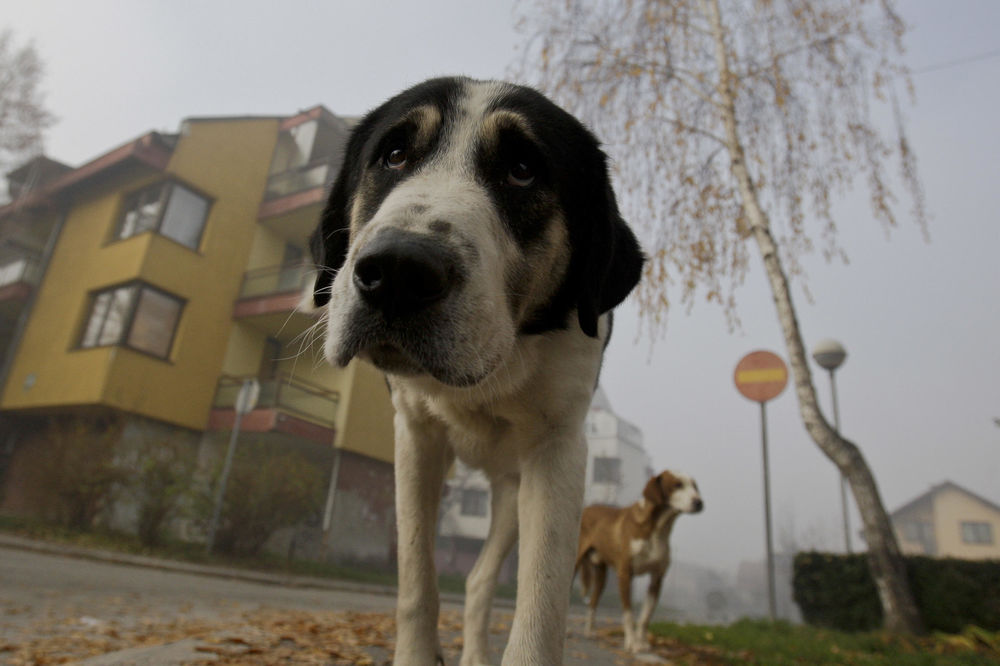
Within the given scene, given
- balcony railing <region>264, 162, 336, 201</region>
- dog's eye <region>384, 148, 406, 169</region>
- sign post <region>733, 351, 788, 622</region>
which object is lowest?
dog's eye <region>384, 148, 406, 169</region>

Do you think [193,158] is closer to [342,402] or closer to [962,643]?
[342,402]

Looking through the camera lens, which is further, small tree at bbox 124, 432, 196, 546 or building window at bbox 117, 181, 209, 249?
building window at bbox 117, 181, 209, 249

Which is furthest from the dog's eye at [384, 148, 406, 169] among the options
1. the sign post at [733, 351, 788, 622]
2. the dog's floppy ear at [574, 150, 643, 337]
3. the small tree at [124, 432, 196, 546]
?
the small tree at [124, 432, 196, 546]

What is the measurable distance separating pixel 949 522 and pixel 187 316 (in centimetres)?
5919

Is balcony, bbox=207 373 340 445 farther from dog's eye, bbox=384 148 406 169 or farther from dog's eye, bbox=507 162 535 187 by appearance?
dog's eye, bbox=507 162 535 187

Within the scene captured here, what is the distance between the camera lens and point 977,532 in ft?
164

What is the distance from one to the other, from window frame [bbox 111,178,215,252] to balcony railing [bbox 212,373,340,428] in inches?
170

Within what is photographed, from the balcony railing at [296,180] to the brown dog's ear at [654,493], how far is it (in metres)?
16.9

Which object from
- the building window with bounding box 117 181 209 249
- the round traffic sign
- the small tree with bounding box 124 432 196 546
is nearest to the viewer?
the round traffic sign

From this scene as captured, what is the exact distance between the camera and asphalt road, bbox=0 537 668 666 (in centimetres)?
274

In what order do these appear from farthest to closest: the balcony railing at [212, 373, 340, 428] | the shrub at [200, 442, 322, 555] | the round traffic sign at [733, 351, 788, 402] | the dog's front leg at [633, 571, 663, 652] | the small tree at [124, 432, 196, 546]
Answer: the balcony railing at [212, 373, 340, 428], the shrub at [200, 442, 322, 555], the small tree at [124, 432, 196, 546], the round traffic sign at [733, 351, 788, 402], the dog's front leg at [633, 571, 663, 652]

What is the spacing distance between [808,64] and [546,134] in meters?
9.36

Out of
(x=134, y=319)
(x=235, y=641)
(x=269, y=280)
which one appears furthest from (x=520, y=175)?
(x=269, y=280)

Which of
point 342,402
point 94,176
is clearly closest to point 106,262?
point 94,176
